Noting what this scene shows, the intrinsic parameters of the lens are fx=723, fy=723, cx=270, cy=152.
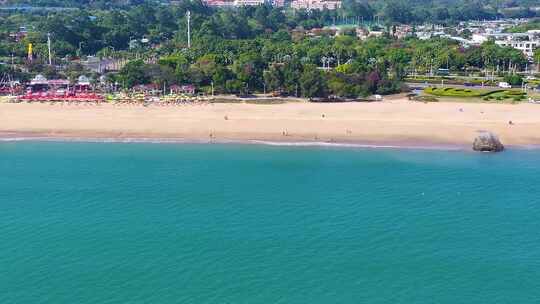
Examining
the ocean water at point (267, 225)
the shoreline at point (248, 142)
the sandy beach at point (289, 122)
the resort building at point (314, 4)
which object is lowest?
the ocean water at point (267, 225)

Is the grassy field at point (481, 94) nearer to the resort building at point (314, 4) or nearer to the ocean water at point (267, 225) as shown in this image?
the ocean water at point (267, 225)

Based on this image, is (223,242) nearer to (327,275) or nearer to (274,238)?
(274,238)

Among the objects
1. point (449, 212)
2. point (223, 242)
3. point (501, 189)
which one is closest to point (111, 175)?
point (223, 242)

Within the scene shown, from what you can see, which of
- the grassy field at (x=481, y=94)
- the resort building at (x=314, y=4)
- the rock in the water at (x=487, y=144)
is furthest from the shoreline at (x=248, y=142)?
the resort building at (x=314, y=4)

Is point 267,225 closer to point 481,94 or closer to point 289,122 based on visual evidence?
point 289,122

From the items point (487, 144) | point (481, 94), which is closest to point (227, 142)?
point (487, 144)

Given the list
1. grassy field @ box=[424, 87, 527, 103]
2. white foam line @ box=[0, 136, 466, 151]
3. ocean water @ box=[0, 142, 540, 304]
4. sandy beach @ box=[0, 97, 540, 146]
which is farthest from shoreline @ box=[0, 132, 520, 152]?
grassy field @ box=[424, 87, 527, 103]
